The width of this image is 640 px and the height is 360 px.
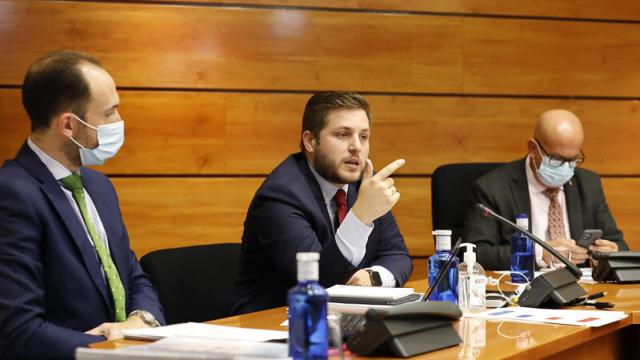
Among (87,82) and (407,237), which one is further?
(407,237)

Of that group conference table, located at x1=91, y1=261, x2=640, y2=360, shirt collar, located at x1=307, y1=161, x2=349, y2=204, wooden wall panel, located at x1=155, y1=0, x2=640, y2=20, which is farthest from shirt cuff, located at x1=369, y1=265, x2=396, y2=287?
wooden wall panel, located at x1=155, y1=0, x2=640, y2=20

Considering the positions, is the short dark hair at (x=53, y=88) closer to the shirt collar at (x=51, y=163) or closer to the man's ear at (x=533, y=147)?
the shirt collar at (x=51, y=163)

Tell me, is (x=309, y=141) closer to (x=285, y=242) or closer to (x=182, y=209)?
(x=285, y=242)

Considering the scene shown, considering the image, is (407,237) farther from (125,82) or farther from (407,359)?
(407,359)

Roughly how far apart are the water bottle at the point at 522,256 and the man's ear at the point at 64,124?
61.9 inches

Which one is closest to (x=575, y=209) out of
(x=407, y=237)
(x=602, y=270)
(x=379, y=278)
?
(x=602, y=270)

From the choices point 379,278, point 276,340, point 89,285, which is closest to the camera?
point 276,340

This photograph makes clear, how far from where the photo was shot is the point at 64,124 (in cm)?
272

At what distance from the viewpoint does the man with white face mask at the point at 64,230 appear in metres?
2.40

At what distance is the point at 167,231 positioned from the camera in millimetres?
4879

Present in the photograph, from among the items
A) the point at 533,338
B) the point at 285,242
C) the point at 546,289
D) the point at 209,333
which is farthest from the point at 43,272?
the point at 546,289

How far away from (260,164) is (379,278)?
2055 millimetres

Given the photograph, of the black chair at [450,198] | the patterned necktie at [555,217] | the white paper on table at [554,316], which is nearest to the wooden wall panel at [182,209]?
the black chair at [450,198]

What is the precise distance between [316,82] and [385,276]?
83.7 inches
